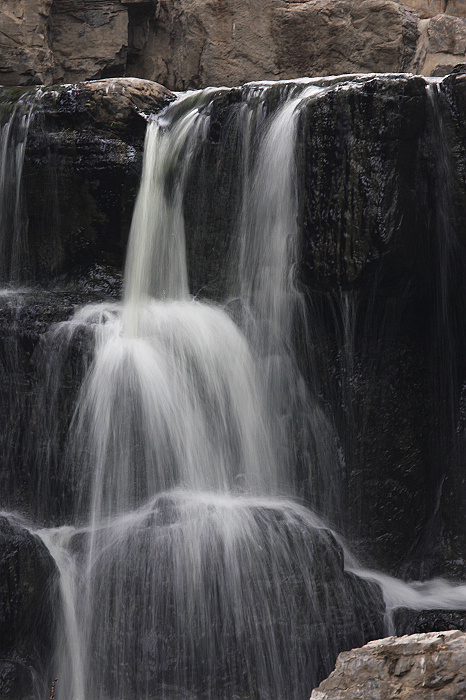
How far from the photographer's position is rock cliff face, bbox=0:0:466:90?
26.5 ft

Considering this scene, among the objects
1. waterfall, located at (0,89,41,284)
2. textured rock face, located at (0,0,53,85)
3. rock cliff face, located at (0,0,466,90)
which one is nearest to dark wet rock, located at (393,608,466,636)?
waterfall, located at (0,89,41,284)

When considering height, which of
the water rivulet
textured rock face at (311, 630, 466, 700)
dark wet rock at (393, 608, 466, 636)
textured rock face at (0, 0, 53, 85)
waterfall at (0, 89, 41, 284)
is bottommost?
dark wet rock at (393, 608, 466, 636)

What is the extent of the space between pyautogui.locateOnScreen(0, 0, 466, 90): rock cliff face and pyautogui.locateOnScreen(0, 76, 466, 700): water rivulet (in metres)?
2.64

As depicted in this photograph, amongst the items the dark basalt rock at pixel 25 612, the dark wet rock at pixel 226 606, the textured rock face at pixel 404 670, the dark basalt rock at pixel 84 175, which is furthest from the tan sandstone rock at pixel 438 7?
the textured rock face at pixel 404 670

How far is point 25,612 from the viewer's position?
418cm

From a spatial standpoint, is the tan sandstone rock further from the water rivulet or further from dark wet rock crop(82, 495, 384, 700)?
dark wet rock crop(82, 495, 384, 700)

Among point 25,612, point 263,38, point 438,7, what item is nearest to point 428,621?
point 25,612

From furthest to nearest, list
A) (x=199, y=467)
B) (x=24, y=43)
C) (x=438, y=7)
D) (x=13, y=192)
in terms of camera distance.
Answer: (x=438, y=7) → (x=24, y=43) → (x=13, y=192) → (x=199, y=467)

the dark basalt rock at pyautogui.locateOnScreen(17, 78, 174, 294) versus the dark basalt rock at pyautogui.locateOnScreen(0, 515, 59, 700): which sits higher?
the dark basalt rock at pyautogui.locateOnScreen(17, 78, 174, 294)

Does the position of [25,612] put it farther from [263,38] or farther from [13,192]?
[263,38]

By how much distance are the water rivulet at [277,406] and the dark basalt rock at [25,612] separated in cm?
2

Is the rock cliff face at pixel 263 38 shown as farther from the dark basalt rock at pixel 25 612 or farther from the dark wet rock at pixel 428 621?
the dark wet rock at pixel 428 621

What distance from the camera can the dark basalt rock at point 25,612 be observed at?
161 inches

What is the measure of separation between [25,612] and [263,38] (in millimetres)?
6036
